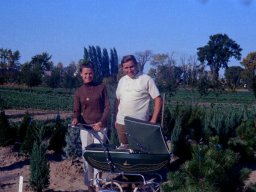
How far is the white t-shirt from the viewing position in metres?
5.43

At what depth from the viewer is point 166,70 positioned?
30031 mm

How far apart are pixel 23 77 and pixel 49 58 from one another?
2204 centimetres

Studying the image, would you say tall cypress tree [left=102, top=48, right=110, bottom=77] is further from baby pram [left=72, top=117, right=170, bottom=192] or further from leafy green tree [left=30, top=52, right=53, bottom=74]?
leafy green tree [left=30, top=52, right=53, bottom=74]

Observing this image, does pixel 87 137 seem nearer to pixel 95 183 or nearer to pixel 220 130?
pixel 95 183

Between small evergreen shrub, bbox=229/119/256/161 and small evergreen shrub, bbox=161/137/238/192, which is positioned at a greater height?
small evergreen shrub, bbox=161/137/238/192

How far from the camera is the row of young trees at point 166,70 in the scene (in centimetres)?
2508

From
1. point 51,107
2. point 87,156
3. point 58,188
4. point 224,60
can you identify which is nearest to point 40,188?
point 58,188

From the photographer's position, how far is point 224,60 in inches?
2571

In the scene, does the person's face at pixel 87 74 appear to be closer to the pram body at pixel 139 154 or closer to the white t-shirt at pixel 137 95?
the white t-shirt at pixel 137 95

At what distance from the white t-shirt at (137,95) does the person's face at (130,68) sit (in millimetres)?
63

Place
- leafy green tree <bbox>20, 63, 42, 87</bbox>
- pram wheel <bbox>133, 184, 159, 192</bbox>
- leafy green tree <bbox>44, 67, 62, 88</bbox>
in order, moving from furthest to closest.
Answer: leafy green tree <bbox>44, 67, 62, 88</bbox> → leafy green tree <bbox>20, 63, 42, 87</bbox> → pram wheel <bbox>133, 184, 159, 192</bbox>

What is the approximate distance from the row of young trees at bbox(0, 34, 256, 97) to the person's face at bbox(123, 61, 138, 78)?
1438 centimetres

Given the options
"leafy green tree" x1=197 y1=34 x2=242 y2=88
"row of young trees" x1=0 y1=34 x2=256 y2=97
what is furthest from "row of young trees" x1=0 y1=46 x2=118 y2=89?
"leafy green tree" x1=197 y1=34 x2=242 y2=88

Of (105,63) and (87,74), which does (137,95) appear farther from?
(105,63)
